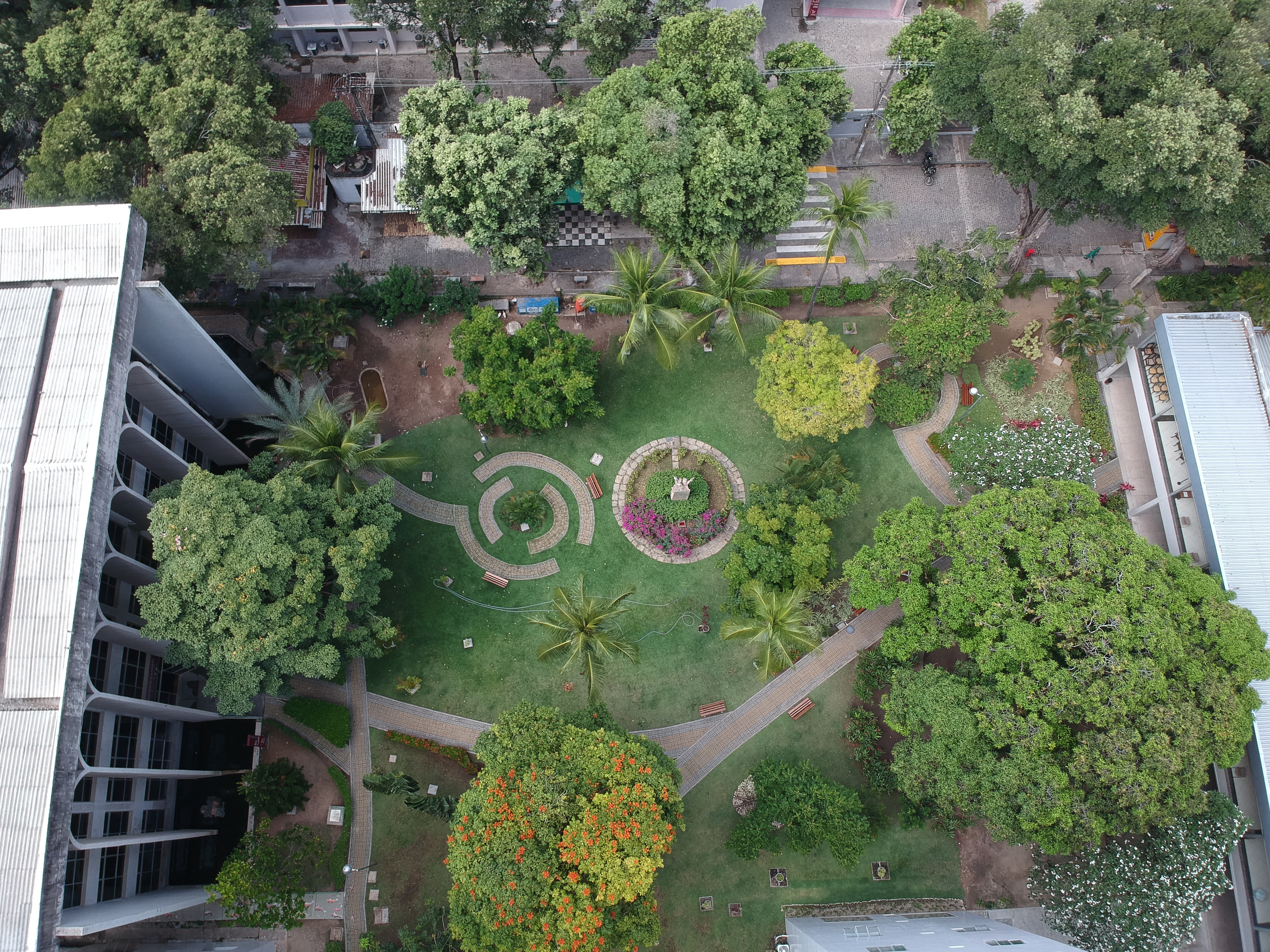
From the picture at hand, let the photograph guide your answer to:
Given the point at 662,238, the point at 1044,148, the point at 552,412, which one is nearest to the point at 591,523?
the point at 552,412

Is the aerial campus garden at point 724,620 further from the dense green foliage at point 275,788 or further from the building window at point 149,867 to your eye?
the building window at point 149,867

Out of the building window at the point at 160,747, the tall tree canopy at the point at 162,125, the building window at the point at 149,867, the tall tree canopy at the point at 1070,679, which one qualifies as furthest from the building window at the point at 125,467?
the tall tree canopy at the point at 1070,679

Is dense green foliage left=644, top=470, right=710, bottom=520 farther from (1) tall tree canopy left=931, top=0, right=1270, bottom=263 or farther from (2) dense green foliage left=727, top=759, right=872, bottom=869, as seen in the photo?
(1) tall tree canopy left=931, top=0, right=1270, bottom=263

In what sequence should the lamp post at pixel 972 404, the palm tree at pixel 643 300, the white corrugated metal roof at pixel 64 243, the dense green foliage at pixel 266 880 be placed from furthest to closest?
the lamp post at pixel 972 404 < the palm tree at pixel 643 300 < the dense green foliage at pixel 266 880 < the white corrugated metal roof at pixel 64 243

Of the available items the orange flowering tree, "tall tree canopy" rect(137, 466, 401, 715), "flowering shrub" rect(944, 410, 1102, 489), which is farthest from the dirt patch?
"tall tree canopy" rect(137, 466, 401, 715)

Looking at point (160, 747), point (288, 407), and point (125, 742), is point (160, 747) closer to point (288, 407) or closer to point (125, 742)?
point (125, 742)

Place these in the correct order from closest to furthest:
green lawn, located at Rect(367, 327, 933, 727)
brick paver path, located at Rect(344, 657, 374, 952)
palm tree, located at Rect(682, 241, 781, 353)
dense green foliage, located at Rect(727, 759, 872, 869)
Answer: dense green foliage, located at Rect(727, 759, 872, 869), brick paver path, located at Rect(344, 657, 374, 952), palm tree, located at Rect(682, 241, 781, 353), green lawn, located at Rect(367, 327, 933, 727)
